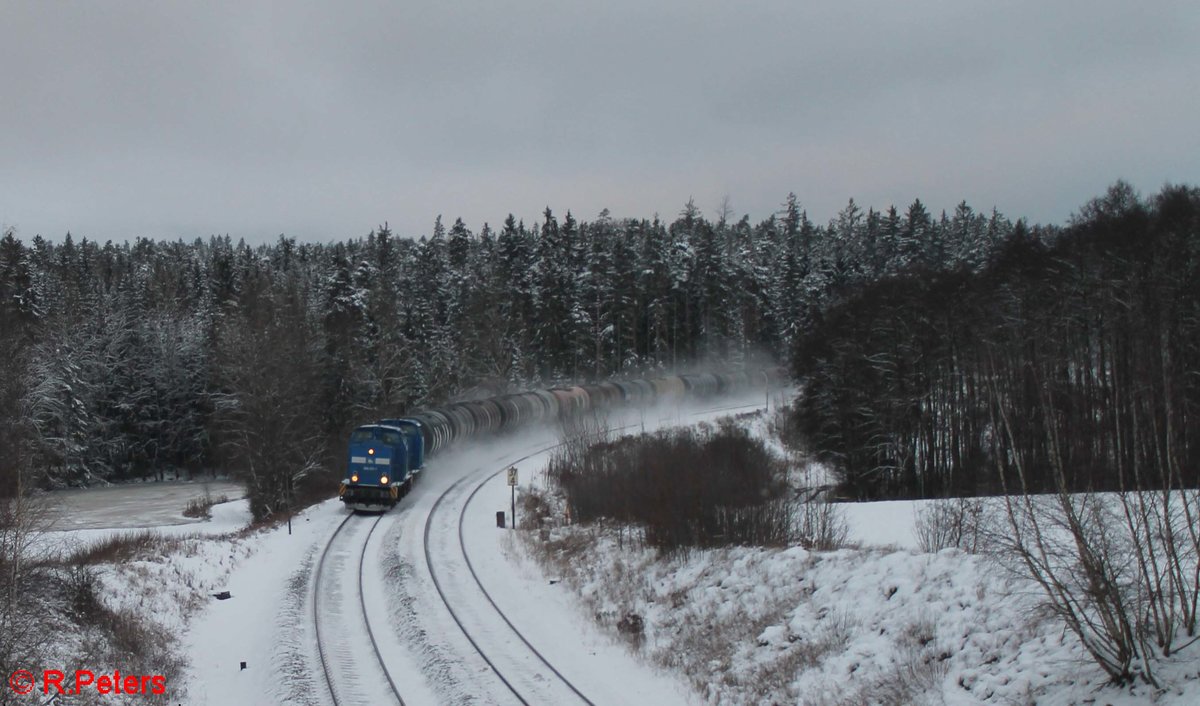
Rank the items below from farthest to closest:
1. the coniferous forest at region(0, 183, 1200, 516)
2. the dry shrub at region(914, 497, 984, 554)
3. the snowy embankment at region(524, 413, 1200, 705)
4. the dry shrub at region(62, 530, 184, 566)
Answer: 1. the coniferous forest at region(0, 183, 1200, 516)
2. the dry shrub at region(62, 530, 184, 566)
3. the dry shrub at region(914, 497, 984, 554)
4. the snowy embankment at region(524, 413, 1200, 705)

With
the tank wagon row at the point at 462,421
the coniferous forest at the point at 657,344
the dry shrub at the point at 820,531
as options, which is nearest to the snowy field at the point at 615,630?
the dry shrub at the point at 820,531

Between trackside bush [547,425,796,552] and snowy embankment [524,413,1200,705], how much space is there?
2.95ft

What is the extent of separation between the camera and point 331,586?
64.7 feet

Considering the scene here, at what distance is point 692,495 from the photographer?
20.5m

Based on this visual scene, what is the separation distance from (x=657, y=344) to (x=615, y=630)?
2508 inches

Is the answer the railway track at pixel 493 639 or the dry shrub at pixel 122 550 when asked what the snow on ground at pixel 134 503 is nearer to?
→ the dry shrub at pixel 122 550

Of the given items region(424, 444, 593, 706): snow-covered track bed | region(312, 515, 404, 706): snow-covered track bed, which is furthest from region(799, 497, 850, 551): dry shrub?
region(312, 515, 404, 706): snow-covered track bed

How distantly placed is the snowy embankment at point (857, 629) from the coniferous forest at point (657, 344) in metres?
2.48

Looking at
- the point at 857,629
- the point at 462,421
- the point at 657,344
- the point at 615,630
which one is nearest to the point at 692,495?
the point at 615,630

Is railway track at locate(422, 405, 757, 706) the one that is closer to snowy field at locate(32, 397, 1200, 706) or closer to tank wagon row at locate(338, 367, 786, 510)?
snowy field at locate(32, 397, 1200, 706)

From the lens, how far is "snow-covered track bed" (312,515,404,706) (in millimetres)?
13352

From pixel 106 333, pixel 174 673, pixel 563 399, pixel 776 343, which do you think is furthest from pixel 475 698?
pixel 776 343

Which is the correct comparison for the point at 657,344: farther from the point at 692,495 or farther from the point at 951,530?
the point at 951,530

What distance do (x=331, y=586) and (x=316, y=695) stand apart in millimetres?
6928
